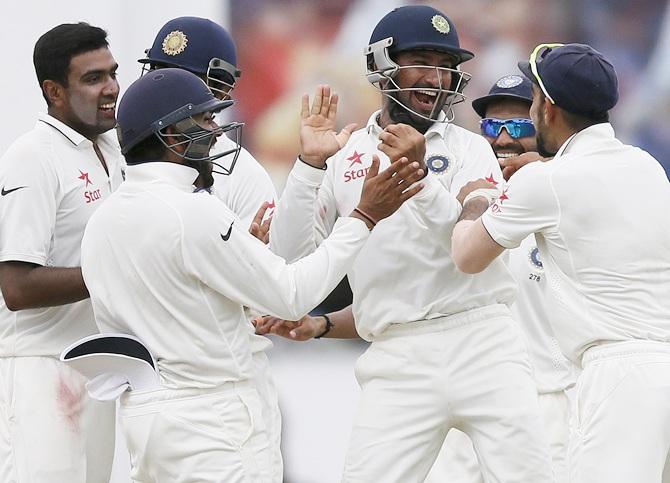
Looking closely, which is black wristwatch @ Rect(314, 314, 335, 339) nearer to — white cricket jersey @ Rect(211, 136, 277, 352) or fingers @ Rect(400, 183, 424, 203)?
Answer: white cricket jersey @ Rect(211, 136, 277, 352)

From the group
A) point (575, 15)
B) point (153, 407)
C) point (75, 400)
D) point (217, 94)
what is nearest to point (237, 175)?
point (217, 94)

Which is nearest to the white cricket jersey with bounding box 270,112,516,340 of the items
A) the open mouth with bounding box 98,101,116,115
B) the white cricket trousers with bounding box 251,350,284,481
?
the white cricket trousers with bounding box 251,350,284,481

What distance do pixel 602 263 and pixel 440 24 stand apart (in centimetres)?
92

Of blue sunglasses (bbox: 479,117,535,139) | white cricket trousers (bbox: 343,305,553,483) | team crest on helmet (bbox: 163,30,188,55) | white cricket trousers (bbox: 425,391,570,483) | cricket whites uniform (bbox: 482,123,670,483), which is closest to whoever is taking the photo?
cricket whites uniform (bbox: 482,123,670,483)

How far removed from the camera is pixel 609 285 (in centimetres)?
399

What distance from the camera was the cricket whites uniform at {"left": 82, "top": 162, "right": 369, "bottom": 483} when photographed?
3518 mm

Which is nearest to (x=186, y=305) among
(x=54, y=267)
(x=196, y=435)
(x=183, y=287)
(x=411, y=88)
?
(x=183, y=287)

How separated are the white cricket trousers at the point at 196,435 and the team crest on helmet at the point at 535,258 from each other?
1787mm

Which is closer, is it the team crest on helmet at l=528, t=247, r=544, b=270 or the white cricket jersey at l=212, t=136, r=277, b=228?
the white cricket jersey at l=212, t=136, r=277, b=228

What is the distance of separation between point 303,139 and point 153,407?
0.98 m

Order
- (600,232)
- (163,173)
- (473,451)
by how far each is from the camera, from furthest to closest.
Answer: (473,451) → (600,232) → (163,173)

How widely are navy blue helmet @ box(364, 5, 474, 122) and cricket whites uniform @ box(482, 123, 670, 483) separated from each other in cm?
42

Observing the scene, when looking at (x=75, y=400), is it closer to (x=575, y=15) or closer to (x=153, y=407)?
(x=153, y=407)

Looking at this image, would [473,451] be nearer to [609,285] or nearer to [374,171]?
[609,285]
